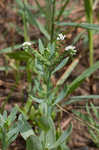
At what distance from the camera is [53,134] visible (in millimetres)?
1617

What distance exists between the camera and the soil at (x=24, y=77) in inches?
85.6

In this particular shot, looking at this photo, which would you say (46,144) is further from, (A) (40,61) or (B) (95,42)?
(B) (95,42)

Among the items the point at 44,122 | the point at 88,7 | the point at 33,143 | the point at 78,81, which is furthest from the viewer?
the point at 88,7

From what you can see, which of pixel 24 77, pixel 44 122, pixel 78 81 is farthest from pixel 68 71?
pixel 44 122

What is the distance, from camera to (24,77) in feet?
8.21

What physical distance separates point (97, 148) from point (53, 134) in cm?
64

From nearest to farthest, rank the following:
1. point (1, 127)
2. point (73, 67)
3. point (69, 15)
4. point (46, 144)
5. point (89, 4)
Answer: point (1, 127), point (46, 144), point (89, 4), point (73, 67), point (69, 15)

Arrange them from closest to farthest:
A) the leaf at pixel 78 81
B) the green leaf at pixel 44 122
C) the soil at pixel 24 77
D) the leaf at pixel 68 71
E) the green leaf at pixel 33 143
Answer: the green leaf at pixel 44 122 < the green leaf at pixel 33 143 < the leaf at pixel 78 81 < the soil at pixel 24 77 < the leaf at pixel 68 71

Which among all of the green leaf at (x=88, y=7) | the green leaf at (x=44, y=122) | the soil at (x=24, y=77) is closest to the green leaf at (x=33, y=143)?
the green leaf at (x=44, y=122)

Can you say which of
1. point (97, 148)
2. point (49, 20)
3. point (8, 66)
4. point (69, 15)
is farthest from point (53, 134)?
point (69, 15)

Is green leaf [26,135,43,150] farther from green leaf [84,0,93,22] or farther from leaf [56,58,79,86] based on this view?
green leaf [84,0,93,22]

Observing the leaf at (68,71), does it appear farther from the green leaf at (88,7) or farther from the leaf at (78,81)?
the green leaf at (88,7)

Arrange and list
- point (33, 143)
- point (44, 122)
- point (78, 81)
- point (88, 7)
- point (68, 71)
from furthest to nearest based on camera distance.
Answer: point (68, 71) < point (88, 7) < point (78, 81) < point (33, 143) < point (44, 122)

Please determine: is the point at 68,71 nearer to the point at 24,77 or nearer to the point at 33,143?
the point at 24,77
